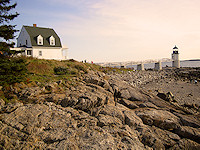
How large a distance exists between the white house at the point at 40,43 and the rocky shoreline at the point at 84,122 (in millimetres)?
19986

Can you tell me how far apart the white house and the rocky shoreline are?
1999cm

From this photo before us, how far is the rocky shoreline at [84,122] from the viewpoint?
21.9ft

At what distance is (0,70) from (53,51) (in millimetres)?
21970

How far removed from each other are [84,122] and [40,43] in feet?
85.1

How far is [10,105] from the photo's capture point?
818cm

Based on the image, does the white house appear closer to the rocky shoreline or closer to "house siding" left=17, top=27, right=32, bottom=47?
"house siding" left=17, top=27, right=32, bottom=47

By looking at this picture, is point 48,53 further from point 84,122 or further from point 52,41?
point 84,122

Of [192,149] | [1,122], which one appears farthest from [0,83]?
[192,149]

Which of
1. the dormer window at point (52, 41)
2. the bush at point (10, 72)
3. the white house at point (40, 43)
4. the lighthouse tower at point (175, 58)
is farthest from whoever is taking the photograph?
the lighthouse tower at point (175, 58)

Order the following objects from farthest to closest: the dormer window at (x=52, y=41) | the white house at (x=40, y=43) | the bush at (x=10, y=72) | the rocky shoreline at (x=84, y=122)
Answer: the dormer window at (x=52, y=41) < the white house at (x=40, y=43) < the bush at (x=10, y=72) < the rocky shoreline at (x=84, y=122)

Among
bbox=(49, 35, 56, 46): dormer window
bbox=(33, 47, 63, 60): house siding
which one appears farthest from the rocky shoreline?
bbox=(49, 35, 56, 46): dormer window

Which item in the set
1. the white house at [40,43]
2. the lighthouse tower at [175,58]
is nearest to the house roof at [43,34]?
the white house at [40,43]

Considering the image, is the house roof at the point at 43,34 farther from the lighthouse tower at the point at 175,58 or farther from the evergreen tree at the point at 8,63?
the lighthouse tower at the point at 175,58

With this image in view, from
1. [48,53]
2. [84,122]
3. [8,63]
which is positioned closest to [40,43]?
[48,53]
